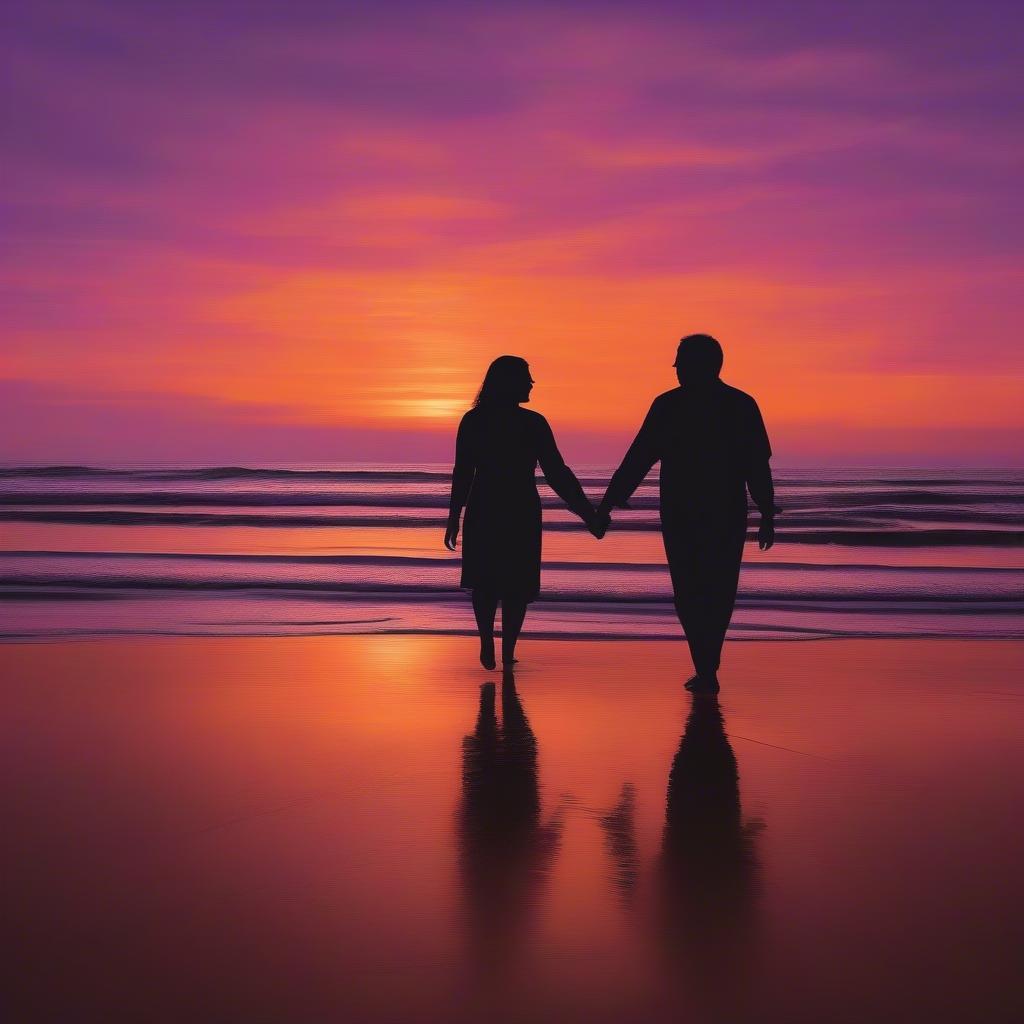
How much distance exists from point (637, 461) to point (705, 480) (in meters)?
0.51

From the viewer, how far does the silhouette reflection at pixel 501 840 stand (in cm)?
319

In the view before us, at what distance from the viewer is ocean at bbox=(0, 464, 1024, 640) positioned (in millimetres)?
10219

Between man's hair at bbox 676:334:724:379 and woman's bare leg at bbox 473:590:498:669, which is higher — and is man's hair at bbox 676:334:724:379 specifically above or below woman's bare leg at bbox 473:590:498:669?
above

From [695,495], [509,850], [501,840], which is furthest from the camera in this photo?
[695,495]

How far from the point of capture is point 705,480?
283 inches

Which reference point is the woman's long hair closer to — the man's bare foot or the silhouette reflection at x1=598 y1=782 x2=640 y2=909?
the man's bare foot

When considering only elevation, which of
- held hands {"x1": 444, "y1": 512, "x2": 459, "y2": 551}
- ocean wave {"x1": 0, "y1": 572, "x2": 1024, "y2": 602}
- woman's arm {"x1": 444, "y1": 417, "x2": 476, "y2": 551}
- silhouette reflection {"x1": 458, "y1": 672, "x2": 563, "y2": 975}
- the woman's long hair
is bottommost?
ocean wave {"x1": 0, "y1": 572, "x2": 1024, "y2": 602}

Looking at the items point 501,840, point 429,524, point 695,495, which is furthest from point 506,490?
point 429,524

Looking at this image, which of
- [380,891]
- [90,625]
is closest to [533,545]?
[90,625]

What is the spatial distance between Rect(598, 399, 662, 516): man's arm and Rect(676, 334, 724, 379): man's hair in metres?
0.31

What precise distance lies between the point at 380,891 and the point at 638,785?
1.59m

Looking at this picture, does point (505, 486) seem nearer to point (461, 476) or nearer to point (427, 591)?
point (461, 476)

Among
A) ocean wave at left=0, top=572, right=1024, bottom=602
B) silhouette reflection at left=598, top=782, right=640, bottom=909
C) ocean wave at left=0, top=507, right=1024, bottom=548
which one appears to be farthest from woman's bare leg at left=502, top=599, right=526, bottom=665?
ocean wave at left=0, top=507, right=1024, bottom=548

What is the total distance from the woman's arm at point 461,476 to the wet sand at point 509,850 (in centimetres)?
147
